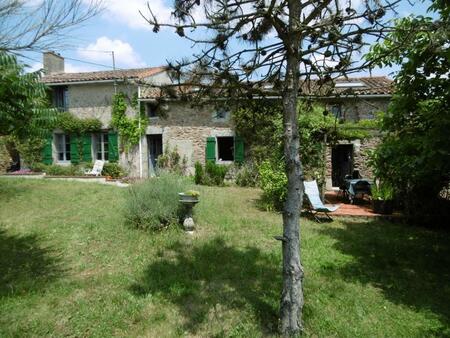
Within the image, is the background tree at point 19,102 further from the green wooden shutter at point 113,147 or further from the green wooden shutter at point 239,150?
the green wooden shutter at point 113,147

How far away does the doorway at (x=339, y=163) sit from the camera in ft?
52.2

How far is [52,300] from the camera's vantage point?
460 cm

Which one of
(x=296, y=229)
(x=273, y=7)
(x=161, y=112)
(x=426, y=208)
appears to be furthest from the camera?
(x=426, y=208)

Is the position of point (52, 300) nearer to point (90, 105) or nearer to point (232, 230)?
point (232, 230)

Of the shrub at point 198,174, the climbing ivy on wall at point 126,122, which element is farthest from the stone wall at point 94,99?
the shrub at point 198,174

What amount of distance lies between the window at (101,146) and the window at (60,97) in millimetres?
2497

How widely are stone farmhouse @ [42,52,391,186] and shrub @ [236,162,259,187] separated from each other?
0.73 m

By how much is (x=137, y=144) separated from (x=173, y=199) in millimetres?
10096

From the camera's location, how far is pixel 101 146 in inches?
704

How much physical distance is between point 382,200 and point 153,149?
1139 cm

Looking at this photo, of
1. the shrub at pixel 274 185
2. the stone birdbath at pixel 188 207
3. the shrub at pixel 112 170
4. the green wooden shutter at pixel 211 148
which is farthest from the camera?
the shrub at pixel 112 170

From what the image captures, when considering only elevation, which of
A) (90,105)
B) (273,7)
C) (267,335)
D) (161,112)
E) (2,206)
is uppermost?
(90,105)

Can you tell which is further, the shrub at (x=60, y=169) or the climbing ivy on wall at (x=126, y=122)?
the climbing ivy on wall at (x=126, y=122)

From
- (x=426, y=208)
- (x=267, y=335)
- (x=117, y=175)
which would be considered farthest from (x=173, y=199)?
(x=117, y=175)
